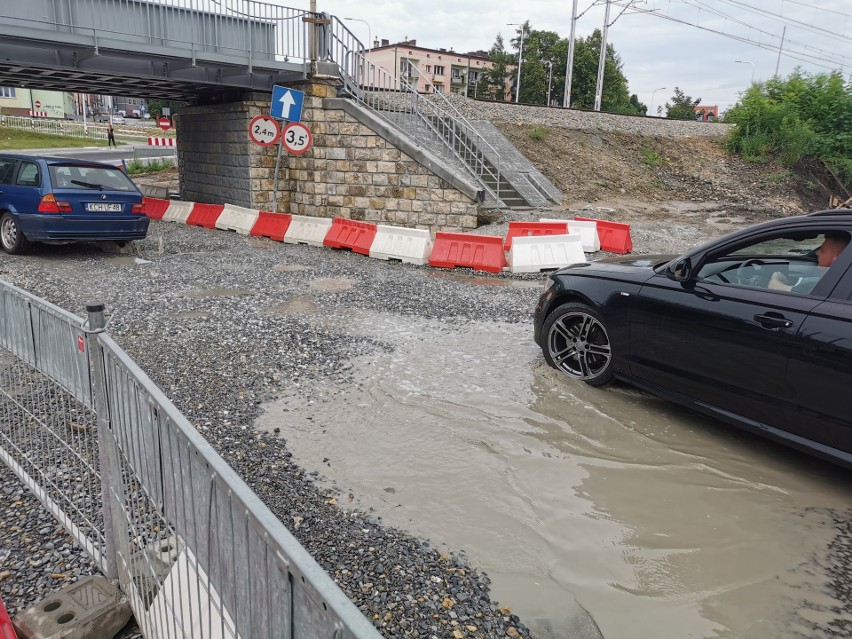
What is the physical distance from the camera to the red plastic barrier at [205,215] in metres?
16.1

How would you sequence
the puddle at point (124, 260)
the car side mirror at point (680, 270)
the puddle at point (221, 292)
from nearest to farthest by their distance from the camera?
the car side mirror at point (680, 270) < the puddle at point (221, 292) < the puddle at point (124, 260)

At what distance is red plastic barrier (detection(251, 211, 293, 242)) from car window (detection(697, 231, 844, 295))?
10.8 meters

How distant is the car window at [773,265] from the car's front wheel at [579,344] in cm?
110

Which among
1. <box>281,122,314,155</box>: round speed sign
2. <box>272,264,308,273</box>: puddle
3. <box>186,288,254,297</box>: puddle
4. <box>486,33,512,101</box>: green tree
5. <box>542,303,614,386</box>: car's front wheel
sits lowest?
<box>186,288,254,297</box>: puddle

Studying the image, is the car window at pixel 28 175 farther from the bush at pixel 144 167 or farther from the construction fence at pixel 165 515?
the bush at pixel 144 167

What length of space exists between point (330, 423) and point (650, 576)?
103 inches

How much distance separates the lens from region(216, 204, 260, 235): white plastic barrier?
595 inches

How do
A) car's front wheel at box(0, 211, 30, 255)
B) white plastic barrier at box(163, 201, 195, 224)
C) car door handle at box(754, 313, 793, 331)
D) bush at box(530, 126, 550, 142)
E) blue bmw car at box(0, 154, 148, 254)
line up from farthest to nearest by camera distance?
bush at box(530, 126, 550, 142), white plastic barrier at box(163, 201, 195, 224), car's front wheel at box(0, 211, 30, 255), blue bmw car at box(0, 154, 148, 254), car door handle at box(754, 313, 793, 331)

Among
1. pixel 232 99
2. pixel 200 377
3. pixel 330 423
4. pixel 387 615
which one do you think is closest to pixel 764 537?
pixel 387 615

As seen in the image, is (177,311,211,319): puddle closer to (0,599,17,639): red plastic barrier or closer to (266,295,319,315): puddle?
(266,295,319,315): puddle

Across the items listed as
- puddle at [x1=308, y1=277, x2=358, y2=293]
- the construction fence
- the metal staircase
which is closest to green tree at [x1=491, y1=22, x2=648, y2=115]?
the metal staircase

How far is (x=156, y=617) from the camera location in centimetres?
254

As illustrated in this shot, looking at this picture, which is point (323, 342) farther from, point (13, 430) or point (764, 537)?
point (764, 537)

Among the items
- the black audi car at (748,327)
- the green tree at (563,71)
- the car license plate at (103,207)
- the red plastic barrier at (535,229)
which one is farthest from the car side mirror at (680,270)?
the green tree at (563,71)
